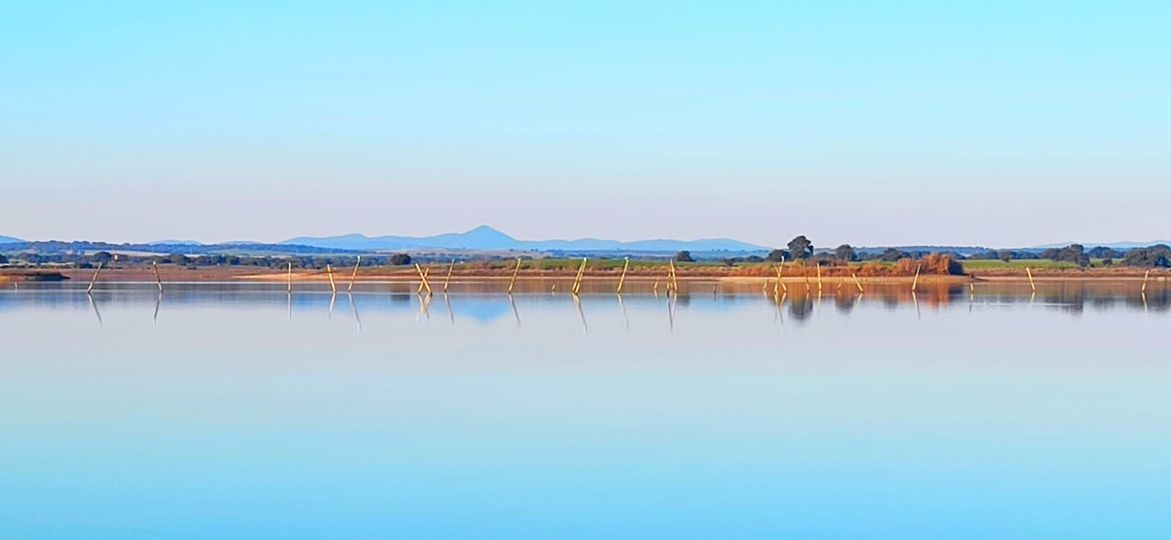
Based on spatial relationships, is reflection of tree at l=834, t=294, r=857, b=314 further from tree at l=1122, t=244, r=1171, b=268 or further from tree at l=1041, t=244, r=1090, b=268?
tree at l=1041, t=244, r=1090, b=268

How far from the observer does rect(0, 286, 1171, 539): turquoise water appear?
7.85m

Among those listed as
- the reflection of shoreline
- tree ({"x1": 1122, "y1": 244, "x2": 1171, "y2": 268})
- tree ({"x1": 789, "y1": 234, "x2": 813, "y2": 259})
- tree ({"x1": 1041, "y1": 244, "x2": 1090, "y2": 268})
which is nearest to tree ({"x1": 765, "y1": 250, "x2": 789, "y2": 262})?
tree ({"x1": 789, "y1": 234, "x2": 813, "y2": 259})

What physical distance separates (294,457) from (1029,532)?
4.45 m

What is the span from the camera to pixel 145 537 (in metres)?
7.36

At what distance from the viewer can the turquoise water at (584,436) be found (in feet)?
25.8

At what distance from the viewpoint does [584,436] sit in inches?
417

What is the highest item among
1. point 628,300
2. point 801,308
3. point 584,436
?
point 584,436

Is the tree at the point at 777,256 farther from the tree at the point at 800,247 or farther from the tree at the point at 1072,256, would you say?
the tree at the point at 1072,256

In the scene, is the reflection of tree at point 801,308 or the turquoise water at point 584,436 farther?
the reflection of tree at point 801,308

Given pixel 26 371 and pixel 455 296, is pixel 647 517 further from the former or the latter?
pixel 455 296

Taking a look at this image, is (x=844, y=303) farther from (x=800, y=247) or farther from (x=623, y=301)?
(x=800, y=247)

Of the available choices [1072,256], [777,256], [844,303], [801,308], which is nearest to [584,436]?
[801,308]

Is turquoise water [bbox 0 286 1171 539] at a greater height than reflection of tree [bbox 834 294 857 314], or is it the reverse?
turquoise water [bbox 0 286 1171 539]

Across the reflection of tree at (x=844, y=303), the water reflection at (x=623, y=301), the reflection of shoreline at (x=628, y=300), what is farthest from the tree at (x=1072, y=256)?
the reflection of tree at (x=844, y=303)
